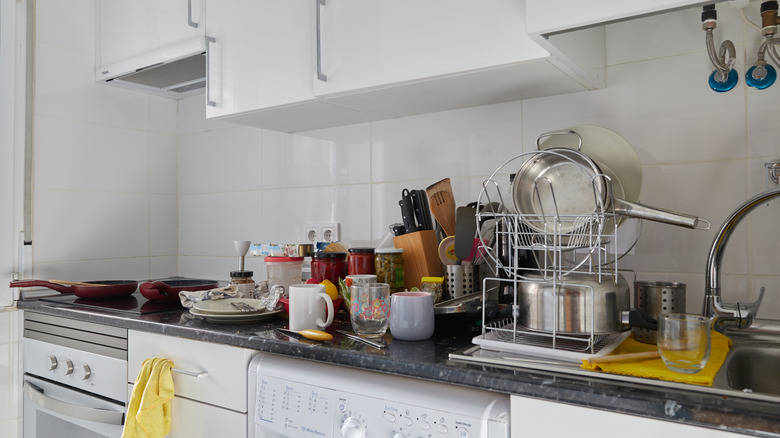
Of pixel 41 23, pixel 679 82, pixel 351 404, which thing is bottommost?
pixel 351 404

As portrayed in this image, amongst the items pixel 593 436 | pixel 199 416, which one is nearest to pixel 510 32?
pixel 593 436

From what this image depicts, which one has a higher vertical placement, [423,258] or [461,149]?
[461,149]

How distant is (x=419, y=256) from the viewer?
142 centimetres

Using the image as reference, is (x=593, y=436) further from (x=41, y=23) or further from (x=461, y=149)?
(x=41, y=23)

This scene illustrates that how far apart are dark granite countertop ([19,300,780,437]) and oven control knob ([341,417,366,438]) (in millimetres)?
100

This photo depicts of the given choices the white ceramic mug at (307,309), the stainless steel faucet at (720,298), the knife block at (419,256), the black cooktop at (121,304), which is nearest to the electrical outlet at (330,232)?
the knife block at (419,256)

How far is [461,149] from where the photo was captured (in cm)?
157

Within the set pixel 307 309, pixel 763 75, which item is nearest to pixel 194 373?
pixel 307 309

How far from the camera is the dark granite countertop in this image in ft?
2.25

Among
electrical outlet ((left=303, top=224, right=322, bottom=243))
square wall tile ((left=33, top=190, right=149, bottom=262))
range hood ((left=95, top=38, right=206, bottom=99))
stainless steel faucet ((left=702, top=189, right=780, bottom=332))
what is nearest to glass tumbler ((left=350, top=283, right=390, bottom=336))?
stainless steel faucet ((left=702, top=189, right=780, bottom=332))

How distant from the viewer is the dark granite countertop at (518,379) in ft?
2.25

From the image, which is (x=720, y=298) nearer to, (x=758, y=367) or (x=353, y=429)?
(x=758, y=367)

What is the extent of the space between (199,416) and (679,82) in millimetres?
1404

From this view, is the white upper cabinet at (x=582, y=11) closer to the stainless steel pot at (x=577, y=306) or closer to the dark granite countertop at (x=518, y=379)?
the stainless steel pot at (x=577, y=306)
